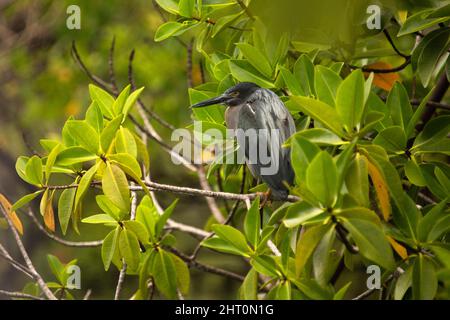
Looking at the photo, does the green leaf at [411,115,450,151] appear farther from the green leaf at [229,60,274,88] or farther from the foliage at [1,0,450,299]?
the green leaf at [229,60,274,88]

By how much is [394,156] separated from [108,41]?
336 cm

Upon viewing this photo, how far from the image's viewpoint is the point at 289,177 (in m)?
1.73

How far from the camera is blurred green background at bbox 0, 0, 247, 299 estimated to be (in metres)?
4.53

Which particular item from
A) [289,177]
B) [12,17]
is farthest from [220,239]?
[12,17]

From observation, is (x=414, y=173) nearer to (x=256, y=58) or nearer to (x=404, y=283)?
(x=404, y=283)

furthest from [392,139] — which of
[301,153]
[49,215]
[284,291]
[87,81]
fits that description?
[87,81]

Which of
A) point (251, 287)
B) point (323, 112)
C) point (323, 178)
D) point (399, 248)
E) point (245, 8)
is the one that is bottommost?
point (251, 287)

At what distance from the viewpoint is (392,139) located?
1637 mm

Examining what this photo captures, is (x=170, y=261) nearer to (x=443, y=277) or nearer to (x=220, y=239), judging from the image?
(x=220, y=239)

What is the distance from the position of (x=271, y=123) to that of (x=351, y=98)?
0.35m

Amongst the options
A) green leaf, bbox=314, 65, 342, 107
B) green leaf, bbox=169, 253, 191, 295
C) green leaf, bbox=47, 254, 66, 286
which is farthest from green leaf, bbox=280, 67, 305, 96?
green leaf, bbox=47, 254, 66, 286

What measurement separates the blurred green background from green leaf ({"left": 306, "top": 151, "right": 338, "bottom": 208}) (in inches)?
97.0

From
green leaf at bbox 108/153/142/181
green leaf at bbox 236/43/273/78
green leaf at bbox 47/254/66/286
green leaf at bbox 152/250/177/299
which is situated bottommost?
green leaf at bbox 47/254/66/286

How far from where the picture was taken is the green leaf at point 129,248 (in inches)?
69.6
